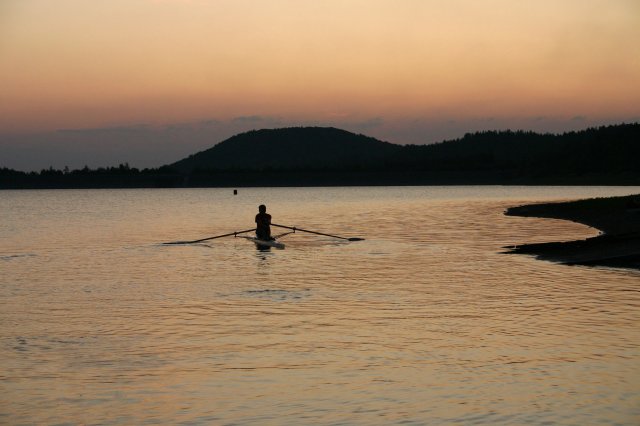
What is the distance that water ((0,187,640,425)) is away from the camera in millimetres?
13664

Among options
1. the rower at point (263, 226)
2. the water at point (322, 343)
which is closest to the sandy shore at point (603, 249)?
the water at point (322, 343)

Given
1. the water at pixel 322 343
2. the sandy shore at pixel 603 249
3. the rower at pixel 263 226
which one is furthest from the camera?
the rower at pixel 263 226

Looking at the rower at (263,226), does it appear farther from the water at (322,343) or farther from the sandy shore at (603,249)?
the sandy shore at (603,249)

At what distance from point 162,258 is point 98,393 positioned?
1129 inches

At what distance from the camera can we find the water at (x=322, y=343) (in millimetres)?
13664

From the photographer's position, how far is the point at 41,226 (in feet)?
267

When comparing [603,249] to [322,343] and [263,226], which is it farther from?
[322,343]

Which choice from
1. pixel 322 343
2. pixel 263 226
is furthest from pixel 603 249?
pixel 322 343

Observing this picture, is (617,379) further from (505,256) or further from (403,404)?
(505,256)

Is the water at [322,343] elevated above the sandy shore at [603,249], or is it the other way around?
the sandy shore at [603,249]

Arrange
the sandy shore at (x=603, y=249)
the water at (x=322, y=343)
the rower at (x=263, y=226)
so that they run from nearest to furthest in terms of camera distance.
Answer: the water at (x=322, y=343) → the sandy shore at (x=603, y=249) → the rower at (x=263, y=226)

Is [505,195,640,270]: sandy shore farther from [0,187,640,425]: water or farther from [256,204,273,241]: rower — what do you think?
[256,204,273,241]: rower

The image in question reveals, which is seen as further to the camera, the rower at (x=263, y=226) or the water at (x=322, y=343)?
the rower at (x=263, y=226)

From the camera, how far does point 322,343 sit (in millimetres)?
18875
